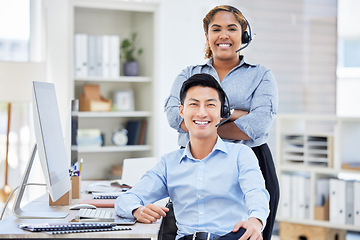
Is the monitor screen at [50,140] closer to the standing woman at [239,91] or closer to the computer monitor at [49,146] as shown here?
the computer monitor at [49,146]

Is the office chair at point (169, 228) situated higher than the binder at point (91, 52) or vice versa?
the binder at point (91, 52)

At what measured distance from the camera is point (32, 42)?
439 cm

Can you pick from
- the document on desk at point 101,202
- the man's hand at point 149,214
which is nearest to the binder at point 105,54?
the document on desk at point 101,202

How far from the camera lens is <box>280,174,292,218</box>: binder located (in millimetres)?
4145

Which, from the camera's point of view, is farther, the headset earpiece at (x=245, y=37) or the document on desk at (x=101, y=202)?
the headset earpiece at (x=245, y=37)

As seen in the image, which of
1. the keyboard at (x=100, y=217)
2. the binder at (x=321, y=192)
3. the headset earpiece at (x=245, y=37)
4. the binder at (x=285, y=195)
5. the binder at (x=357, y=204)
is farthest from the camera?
the binder at (x=285, y=195)

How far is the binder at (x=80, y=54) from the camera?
434 centimetres

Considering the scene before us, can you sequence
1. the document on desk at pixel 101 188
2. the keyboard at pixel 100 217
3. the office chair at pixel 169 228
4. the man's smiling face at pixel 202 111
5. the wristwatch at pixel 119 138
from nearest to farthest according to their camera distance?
the keyboard at pixel 100 217 → the man's smiling face at pixel 202 111 → the office chair at pixel 169 228 → the document on desk at pixel 101 188 → the wristwatch at pixel 119 138

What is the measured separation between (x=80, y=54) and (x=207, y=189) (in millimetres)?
2781

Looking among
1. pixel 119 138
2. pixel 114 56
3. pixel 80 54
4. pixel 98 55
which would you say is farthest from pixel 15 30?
pixel 119 138

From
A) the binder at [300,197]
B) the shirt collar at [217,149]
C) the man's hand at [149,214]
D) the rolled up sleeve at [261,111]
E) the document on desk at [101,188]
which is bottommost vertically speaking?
the binder at [300,197]

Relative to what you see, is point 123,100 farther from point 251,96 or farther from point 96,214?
point 96,214

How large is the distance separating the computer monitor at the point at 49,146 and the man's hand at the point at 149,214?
0.28 m

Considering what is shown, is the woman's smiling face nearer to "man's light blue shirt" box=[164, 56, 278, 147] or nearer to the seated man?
"man's light blue shirt" box=[164, 56, 278, 147]
